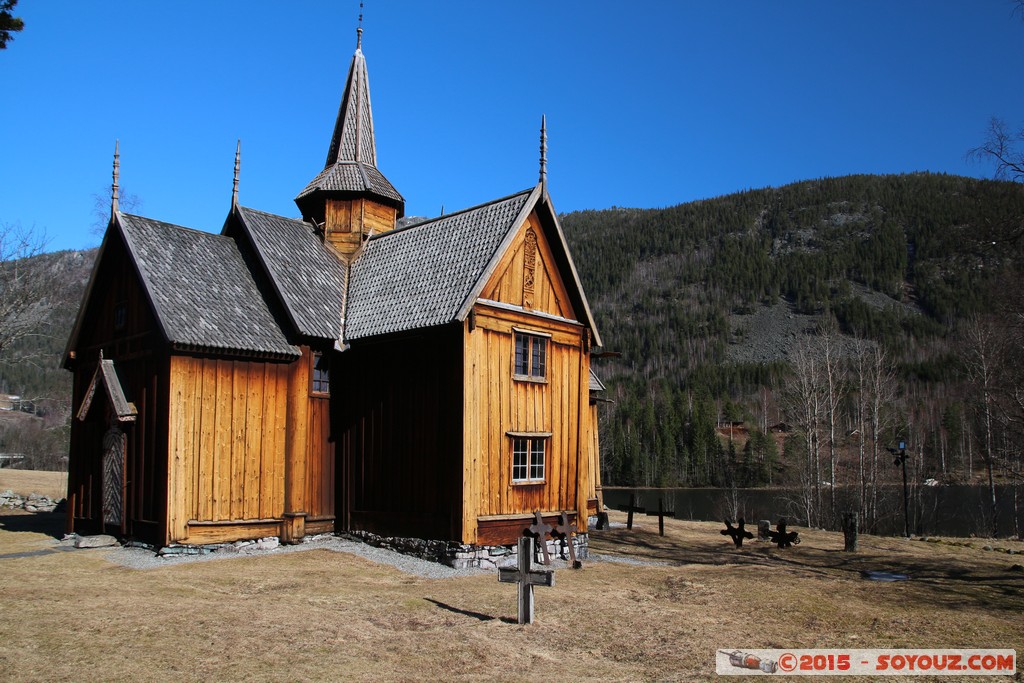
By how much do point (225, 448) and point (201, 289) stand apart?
4.35 m

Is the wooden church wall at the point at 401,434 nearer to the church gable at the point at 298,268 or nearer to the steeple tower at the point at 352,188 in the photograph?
the church gable at the point at 298,268

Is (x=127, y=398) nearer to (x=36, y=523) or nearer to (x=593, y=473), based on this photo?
(x=36, y=523)

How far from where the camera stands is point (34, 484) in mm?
36000

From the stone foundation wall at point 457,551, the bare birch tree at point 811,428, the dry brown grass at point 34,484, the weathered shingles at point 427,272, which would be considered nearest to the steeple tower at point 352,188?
the weathered shingles at point 427,272

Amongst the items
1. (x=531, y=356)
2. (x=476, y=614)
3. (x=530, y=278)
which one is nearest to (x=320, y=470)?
(x=531, y=356)

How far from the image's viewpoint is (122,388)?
20203 millimetres

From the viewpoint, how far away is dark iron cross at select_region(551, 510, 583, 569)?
18656 mm

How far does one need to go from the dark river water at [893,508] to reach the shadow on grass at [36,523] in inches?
732

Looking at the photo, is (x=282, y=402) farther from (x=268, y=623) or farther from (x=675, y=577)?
(x=675, y=577)

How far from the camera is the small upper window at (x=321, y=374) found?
21.1 m

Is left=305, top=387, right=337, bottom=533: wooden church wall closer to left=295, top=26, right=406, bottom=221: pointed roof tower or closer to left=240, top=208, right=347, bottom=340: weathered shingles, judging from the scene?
left=240, top=208, right=347, bottom=340: weathered shingles

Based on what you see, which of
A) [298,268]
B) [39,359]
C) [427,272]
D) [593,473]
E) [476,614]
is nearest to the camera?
[476,614]

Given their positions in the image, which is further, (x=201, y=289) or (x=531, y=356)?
(x=201, y=289)

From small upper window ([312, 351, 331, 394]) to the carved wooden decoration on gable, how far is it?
568 centimetres
